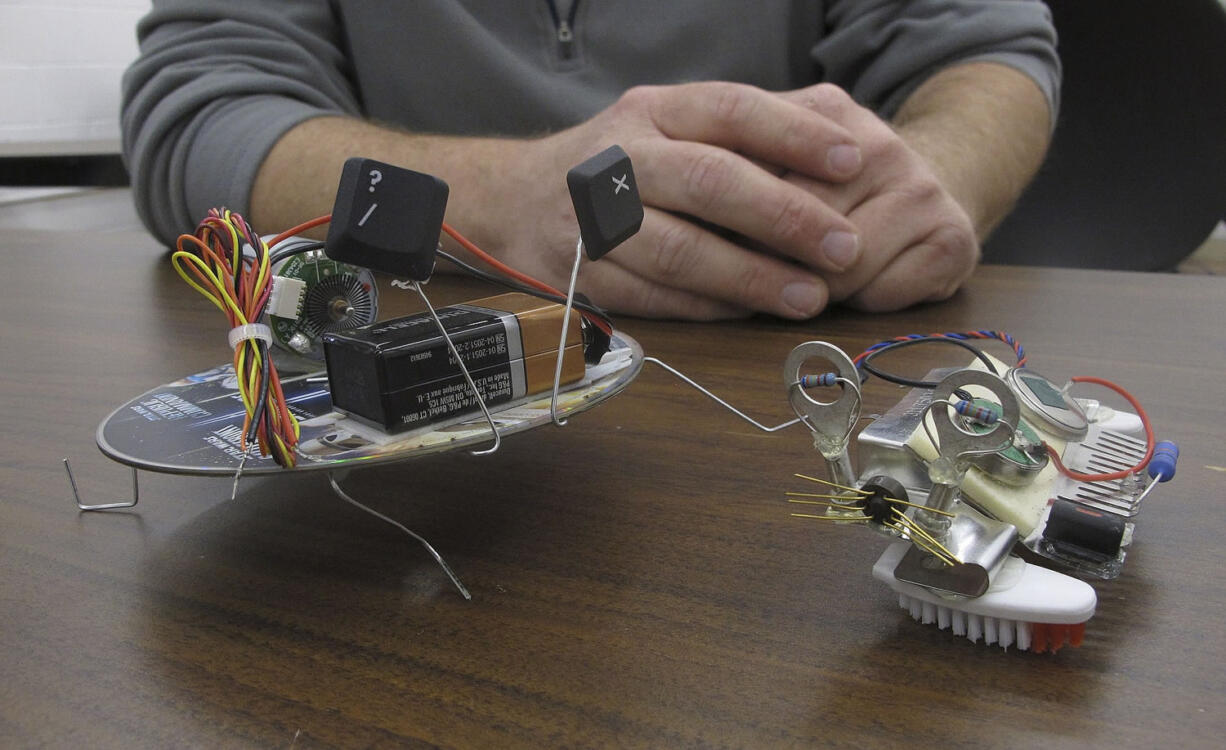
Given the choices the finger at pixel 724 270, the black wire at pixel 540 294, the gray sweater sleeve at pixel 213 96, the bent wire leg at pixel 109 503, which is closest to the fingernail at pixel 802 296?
the finger at pixel 724 270

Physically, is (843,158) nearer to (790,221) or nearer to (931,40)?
(790,221)

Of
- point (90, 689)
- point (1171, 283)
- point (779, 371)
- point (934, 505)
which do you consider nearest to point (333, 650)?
point (90, 689)

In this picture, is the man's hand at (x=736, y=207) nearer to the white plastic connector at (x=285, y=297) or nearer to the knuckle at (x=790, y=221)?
the knuckle at (x=790, y=221)

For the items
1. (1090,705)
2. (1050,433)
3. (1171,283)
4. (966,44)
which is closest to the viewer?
(1090,705)

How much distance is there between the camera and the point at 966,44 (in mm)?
1277

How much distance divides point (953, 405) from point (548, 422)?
184mm

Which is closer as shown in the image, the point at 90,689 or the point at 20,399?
the point at 90,689

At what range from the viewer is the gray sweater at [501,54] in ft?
4.06

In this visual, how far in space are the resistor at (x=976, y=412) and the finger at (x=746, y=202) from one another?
19.2 inches

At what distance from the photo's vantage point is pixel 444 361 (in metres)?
0.44

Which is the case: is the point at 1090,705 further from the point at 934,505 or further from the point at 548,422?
the point at 548,422

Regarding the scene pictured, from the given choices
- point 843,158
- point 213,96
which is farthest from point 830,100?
point 213,96

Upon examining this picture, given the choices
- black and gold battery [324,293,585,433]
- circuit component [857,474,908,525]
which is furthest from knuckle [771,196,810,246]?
circuit component [857,474,908,525]

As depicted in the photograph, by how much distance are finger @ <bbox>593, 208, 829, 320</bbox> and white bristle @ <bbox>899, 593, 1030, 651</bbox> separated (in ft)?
→ 1.69
